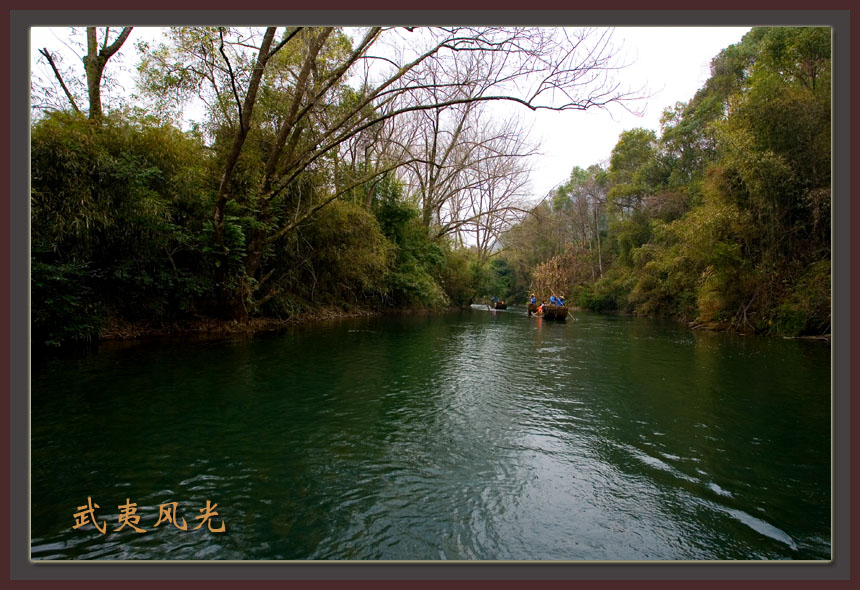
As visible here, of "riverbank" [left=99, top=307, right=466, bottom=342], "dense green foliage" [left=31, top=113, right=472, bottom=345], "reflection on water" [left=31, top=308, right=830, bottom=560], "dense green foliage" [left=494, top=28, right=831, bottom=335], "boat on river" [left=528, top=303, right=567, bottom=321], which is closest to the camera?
"reflection on water" [left=31, top=308, right=830, bottom=560]

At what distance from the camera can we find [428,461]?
3.71 metres

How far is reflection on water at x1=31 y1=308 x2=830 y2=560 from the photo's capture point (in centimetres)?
254

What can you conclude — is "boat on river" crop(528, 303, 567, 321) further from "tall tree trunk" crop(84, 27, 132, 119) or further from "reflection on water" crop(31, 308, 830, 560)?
"tall tree trunk" crop(84, 27, 132, 119)

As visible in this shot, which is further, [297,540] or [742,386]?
[742,386]

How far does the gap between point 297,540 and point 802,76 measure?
19.0 meters

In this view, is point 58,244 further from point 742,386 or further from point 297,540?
point 742,386

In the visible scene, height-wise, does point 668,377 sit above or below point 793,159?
below

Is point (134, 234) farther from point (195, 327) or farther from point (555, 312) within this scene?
point (555, 312)

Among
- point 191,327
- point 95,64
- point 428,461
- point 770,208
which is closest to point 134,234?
point 191,327

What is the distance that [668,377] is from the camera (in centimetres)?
749

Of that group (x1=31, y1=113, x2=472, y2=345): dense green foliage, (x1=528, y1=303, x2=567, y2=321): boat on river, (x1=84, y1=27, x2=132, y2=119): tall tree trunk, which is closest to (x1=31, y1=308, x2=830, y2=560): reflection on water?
(x1=31, y1=113, x2=472, y2=345): dense green foliage

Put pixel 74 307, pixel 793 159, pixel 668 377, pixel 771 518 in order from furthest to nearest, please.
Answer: pixel 793 159 < pixel 74 307 < pixel 668 377 < pixel 771 518

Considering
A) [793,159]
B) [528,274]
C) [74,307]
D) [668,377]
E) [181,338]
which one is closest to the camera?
[668,377]

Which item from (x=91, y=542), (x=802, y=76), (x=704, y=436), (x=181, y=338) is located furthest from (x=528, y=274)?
(x=91, y=542)
